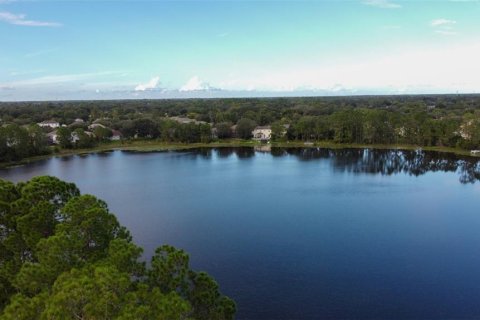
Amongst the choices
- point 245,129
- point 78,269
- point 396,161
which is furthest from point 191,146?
point 78,269

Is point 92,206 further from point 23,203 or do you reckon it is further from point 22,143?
point 22,143

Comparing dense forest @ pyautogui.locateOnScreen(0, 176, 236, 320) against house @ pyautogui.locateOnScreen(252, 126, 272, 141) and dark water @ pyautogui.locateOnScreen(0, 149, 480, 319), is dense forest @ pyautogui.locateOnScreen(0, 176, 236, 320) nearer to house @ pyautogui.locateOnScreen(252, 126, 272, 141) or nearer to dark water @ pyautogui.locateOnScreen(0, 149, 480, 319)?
dark water @ pyautogui.locateOnScreen(0, 149, 480, 319)

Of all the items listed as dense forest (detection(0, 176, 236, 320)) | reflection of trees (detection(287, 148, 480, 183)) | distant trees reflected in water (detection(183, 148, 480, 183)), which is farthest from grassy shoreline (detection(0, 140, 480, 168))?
dense forest (detection(0, 176, 236, 320))

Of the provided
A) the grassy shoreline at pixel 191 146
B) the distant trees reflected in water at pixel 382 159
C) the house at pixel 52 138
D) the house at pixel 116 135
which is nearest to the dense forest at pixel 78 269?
the distant trees reflected in water at pixel 382 159

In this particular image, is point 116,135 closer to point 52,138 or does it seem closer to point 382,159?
point 52,138

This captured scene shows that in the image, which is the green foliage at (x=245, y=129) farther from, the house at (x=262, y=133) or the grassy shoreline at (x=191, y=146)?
the grassy shoreline at (x=191, y=146)

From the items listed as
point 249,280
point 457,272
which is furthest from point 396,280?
point 249,280
